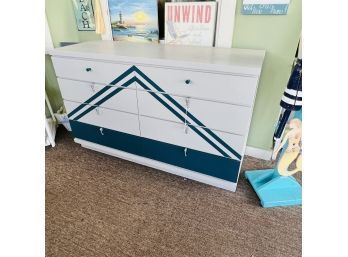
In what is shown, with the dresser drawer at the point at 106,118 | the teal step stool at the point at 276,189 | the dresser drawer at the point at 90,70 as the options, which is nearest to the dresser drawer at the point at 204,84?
the dresser drawer at the point at 90,70

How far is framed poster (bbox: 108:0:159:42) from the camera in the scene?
151 cm

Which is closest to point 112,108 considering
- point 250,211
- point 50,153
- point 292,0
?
point 50,153

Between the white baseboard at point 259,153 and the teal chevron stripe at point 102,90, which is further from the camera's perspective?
the white baseboard at point 259,153

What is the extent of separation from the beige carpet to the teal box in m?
1.04

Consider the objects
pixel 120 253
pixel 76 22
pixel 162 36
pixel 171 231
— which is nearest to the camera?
pixel 120 253

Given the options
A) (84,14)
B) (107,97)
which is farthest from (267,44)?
(84,14)

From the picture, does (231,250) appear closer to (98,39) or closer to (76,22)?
(98,39)

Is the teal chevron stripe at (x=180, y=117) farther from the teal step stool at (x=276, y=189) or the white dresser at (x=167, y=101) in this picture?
the teal step stool at (x=276, y=189)

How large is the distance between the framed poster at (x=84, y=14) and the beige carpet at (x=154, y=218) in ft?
3.73

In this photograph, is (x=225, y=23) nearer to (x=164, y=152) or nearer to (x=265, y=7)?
(x=265, y=7)

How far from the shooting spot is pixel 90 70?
137 centimetres

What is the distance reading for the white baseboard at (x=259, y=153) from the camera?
66.8 inches

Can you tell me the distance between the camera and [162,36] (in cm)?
158

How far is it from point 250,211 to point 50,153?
64.1 inches
